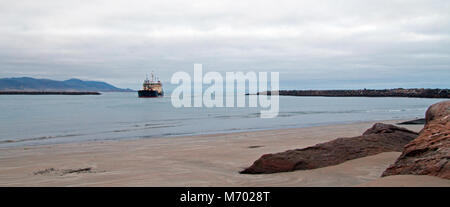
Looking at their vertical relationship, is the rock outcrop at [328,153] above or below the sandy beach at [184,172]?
above

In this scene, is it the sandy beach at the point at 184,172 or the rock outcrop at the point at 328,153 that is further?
the rock outcrop at the point at 328,153

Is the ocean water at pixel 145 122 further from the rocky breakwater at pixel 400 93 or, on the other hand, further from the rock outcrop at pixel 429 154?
the rocky breakwater at pixel 400 93

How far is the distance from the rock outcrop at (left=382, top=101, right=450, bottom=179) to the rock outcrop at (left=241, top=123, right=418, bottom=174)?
1.87 metres

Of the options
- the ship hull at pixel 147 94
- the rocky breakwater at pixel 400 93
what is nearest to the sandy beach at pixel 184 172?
the rocky breakwater at pixel 400 93

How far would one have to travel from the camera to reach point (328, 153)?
24.9 ft

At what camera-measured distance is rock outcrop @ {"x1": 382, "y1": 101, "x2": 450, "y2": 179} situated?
15.7 feet

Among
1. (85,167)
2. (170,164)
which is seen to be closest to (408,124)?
(170,164)

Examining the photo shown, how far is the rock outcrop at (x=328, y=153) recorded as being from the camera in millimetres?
7141

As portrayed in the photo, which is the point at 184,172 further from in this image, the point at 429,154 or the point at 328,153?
the point at 429,154

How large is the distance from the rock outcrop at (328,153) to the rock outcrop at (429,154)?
1.87 metres

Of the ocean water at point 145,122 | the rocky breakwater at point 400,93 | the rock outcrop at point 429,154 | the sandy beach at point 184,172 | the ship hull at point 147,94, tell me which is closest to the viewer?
the rock outcrop at point 429,154
